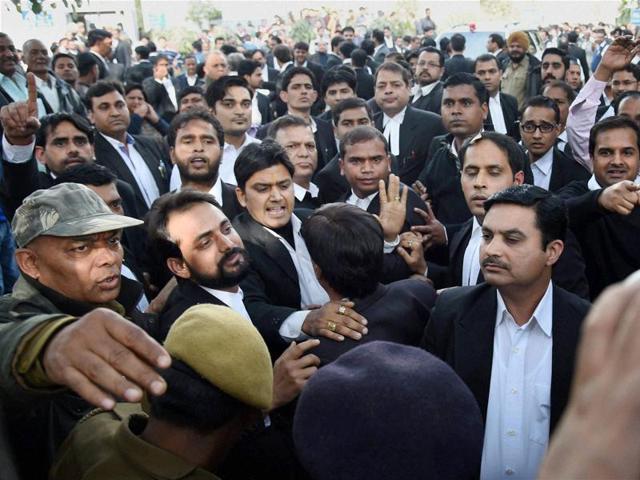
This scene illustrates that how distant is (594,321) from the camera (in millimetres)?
568

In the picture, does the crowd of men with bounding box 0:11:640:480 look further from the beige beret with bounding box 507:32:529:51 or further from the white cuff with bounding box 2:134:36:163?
the beige beret with bounding box 507:32:529:51

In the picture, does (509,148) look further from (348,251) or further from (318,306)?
(348,251)

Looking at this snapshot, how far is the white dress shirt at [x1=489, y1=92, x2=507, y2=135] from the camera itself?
23.3 feet

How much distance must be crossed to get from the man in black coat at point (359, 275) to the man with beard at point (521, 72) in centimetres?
764

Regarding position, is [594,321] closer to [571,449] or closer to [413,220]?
[571,449]

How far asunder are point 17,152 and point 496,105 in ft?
17.0

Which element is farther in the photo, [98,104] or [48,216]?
[98,104]

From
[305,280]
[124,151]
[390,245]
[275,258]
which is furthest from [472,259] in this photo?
[124,151]

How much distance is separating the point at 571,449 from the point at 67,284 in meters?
2.05

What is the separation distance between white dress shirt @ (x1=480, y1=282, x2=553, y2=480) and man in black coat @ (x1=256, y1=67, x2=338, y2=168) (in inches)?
167

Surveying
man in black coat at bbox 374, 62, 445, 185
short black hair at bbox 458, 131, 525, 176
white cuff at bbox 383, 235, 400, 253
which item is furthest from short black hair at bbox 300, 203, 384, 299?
man in black coat at bbox 374, 62, 445, 185

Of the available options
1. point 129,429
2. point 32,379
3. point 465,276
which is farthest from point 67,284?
point 465,276

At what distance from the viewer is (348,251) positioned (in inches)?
97.6

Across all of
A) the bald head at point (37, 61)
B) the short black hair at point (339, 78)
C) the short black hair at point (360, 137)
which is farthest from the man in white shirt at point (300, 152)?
the bald head at point (37, 61)
